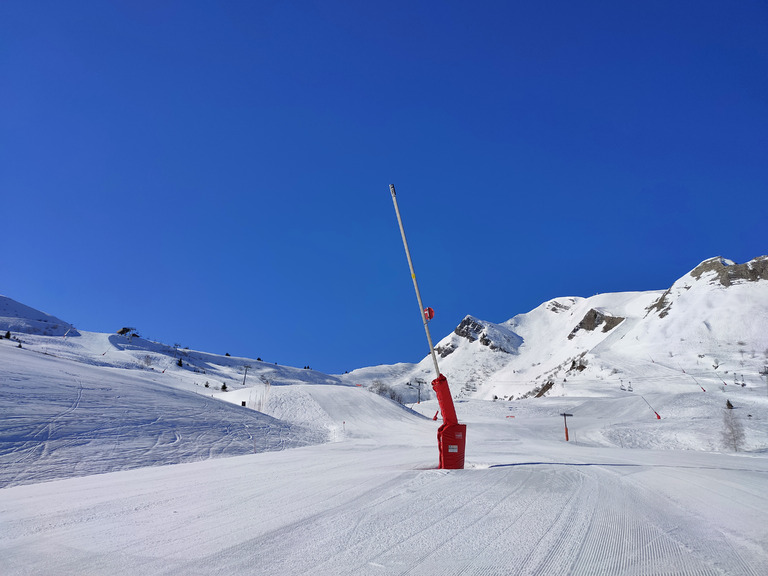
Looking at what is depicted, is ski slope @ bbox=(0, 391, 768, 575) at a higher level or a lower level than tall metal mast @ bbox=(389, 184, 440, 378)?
lower

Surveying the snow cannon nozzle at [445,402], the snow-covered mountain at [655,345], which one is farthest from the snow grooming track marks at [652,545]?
the snow-covered mountain at [655,345]

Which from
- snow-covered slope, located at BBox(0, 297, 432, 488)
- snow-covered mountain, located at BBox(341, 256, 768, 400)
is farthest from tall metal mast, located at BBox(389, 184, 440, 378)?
snow-covered mountain, located at BBox(341, 256, 768, 400)

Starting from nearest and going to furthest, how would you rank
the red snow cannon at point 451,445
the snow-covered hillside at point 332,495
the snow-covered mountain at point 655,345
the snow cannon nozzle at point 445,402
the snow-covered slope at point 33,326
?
the snow-covered hillside at point 332,495, the red snow cannon at point 451,445, the snow cannon nozzle at point 445,402, the snow-covered mountain at point 655,345, the snow-covered slope at point 33,326

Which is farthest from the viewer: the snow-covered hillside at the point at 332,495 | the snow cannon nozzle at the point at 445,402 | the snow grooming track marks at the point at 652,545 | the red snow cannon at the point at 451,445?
the snow cannon nozzle at the point at 445,402

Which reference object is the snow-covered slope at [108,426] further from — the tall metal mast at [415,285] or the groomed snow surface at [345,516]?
the tall metal mast at [415,285]

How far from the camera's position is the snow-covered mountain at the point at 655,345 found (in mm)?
52219

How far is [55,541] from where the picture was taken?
12.0ft

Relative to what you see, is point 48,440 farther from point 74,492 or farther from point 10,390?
point 74,492

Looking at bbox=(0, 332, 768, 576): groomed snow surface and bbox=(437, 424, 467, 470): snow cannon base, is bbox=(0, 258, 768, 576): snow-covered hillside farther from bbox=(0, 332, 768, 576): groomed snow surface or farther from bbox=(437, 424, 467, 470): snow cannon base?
bbox=(437, 424, 467, 470): snow cannon base

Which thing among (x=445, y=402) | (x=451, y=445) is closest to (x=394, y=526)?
(x=451, y=445)

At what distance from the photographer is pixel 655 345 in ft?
210

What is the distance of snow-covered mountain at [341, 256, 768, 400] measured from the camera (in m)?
52.2

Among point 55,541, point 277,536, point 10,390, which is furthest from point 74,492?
point 10,390

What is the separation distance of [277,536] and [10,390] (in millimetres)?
16665
